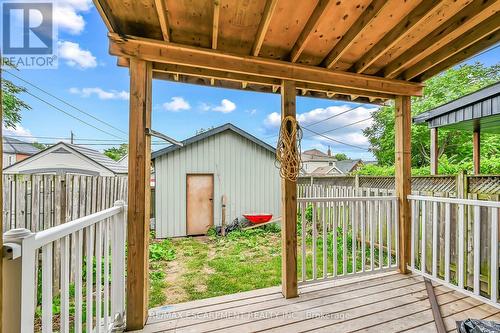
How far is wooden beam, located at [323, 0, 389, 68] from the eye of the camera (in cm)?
164

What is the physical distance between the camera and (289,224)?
230cm

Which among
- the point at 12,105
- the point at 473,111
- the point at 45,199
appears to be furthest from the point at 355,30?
the point at 12,105

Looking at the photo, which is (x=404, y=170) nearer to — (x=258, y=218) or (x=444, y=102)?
(x=258, y=218)

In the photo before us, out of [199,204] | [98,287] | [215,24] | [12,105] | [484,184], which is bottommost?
[199,204]

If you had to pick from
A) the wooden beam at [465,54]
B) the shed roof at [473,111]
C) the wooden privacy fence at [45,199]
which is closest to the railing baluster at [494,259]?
the wooden beam at [465,54]

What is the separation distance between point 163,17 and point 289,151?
1510 mm

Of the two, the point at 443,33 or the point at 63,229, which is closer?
the point at 63,229

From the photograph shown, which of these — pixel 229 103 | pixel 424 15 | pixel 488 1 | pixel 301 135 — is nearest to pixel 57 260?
pixel 301 135

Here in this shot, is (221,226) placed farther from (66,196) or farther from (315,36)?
(315,36)

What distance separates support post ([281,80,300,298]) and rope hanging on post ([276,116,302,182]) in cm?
5

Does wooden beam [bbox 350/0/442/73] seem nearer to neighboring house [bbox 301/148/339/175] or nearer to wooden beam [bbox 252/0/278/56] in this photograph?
wooden beam [bbox 252/0/278/56]

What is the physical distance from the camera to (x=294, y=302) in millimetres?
2186

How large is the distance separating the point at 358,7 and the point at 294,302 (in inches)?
98.3


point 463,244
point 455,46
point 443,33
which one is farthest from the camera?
point 463,244
